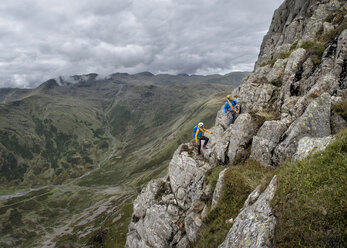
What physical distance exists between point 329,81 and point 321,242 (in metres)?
19.0

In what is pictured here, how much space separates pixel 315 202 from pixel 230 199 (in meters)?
9.22

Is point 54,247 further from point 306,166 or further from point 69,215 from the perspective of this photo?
point 306,166

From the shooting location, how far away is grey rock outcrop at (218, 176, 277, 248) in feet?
29.8

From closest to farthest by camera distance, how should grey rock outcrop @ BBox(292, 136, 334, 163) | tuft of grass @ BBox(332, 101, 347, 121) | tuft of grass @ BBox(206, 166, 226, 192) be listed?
1. grey rock outcrop @ BBox(292, 136, 334, 163)
2. tuft of grass @ BBox(332, 101, 347, 121)
3. tuft of grass @ BBox(206, 166, 226, 192)

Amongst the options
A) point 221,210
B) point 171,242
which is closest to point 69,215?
point 171,242

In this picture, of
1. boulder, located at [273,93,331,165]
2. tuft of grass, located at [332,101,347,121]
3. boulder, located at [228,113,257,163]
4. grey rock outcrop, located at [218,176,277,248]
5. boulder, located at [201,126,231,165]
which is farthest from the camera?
boulder, located at [201,126,231,165]

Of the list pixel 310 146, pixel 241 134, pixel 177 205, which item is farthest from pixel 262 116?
pixel 177 205

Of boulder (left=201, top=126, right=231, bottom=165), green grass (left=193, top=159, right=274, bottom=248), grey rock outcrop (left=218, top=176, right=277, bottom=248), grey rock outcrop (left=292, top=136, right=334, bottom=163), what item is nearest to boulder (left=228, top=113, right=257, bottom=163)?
boulder (left=201, top=126, right=231, bottom=165)

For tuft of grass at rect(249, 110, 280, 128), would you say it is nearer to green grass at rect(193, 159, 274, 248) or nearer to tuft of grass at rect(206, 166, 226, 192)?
green grass at rect(193, 159, 274, 248)

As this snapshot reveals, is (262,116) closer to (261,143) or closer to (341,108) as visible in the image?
(261,143)

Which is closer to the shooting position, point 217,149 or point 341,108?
point 341,108

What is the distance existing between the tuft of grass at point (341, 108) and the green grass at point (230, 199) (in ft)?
24.8

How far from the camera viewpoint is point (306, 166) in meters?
10.3

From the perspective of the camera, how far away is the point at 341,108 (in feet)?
51.2
